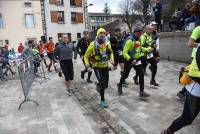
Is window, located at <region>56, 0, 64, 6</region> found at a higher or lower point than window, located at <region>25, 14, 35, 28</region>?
higher

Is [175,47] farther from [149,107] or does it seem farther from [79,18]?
[79,18]

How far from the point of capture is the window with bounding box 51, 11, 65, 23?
1585 inches

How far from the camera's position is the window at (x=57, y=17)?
4026 cm

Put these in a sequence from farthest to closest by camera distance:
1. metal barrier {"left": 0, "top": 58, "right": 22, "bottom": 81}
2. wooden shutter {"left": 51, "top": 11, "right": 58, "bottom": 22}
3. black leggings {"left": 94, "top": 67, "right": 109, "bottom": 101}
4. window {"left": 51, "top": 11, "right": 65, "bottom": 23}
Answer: window {"left": 51, "top": 11, "right": 65, "bottom": 23}
wooden shutter {"left": 51, "top": 11, "right": 58, "bottom": 22}
metal barrier {"left": 0, "top": 58, "right": 22, "bottom": 81}
black leggings {"left": 94, "top": 67, "right": 109, "bottom": 101}

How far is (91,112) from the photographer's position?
22.8 ft

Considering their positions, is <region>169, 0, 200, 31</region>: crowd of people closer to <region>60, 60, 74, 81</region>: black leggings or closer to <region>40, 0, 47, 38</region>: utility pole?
<region>60, 60, 74, 81</region>: black leggings

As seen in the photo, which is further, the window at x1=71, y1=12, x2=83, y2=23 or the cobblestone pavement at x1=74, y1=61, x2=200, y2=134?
the window at x1=71, y1=12, x2=83, y2=23

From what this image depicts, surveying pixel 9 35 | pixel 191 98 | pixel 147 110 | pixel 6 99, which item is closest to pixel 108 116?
pixel 147 110

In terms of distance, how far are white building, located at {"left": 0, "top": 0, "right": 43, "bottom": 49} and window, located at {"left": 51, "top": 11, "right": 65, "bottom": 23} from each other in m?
2.61

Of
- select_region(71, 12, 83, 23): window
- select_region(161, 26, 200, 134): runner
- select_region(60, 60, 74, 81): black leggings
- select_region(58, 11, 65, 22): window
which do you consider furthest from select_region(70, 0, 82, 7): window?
select_region(161, 26, 200, 134): runner

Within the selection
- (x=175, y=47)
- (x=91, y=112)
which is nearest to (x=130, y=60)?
(x=91, y=112)

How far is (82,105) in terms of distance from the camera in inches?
302

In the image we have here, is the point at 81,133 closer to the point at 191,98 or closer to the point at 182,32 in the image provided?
the point at 191,98

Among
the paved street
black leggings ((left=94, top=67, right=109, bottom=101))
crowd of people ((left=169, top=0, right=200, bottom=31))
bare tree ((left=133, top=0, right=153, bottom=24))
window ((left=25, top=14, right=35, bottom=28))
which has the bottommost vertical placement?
the paved street
